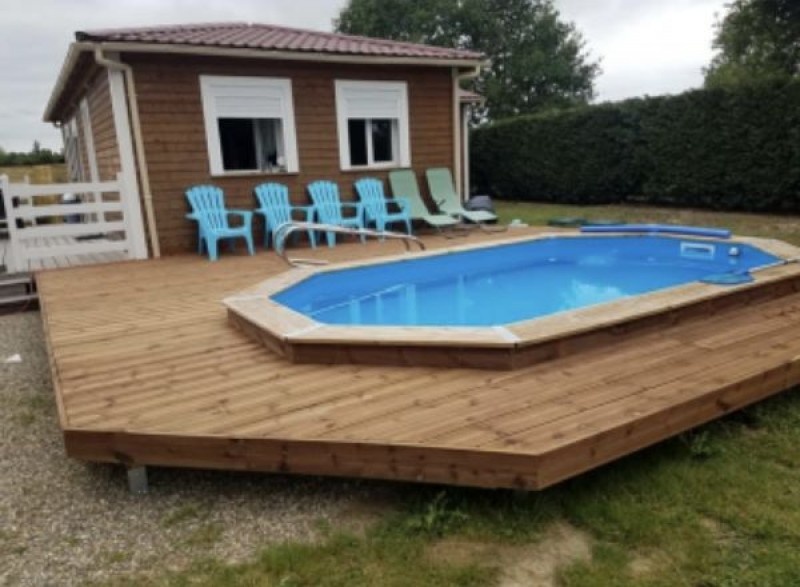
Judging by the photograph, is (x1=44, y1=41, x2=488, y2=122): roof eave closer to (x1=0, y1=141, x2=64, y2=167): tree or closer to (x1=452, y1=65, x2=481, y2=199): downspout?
(x1=452, y1=65, x2=481, y2=199): downspout

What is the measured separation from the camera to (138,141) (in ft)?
23.2

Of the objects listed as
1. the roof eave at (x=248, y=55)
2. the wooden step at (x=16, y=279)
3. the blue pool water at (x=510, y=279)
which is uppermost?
the roof eave at (x=248, y=55)

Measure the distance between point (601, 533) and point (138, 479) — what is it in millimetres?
1964

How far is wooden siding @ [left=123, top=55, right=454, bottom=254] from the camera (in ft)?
23.5

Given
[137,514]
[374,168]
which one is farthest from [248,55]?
[137,514]

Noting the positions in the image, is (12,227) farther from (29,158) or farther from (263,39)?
(29,158)

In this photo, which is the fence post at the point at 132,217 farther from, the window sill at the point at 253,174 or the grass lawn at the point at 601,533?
the grass lawn at the point at 601,533

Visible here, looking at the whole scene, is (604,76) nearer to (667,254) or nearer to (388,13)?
(388,13)

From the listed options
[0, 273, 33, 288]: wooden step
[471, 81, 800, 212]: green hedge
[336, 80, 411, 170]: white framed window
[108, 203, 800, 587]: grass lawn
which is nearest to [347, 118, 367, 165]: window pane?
[336, 80, 411, 170]: white framed window

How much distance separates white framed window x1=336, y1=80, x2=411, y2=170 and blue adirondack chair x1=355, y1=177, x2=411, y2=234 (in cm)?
31

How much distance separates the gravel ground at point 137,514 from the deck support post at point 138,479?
0.03 m

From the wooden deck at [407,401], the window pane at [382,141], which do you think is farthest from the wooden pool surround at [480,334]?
the window pane at [382,141]

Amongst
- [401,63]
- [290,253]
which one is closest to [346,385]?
[290,253]

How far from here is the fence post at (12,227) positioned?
6.38 m
